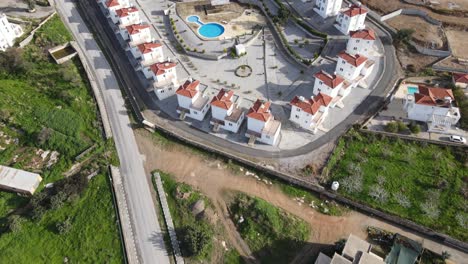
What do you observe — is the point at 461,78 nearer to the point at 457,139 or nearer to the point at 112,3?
the point at 457,139

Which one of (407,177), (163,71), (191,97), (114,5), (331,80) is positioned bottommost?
(407,177)

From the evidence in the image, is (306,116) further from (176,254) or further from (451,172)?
(176,254)

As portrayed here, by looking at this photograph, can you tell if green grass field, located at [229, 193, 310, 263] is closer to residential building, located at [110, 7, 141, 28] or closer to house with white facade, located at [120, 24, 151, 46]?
house with white facade, located at [120, 24, 151, 46]

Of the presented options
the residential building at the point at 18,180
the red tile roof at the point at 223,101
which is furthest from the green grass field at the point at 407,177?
the residential building at the point at 18,180

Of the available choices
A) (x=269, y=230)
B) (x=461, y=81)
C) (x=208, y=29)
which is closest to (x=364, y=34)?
(x=461, y=81)

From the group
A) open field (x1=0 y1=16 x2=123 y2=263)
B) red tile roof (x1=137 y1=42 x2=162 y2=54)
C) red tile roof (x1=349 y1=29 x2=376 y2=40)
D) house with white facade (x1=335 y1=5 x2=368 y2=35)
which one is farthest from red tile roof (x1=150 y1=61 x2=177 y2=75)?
house with white facade (x1=335 y1=5 x2=368 y2=35)

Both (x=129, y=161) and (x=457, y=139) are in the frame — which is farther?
(x=457, y=139)

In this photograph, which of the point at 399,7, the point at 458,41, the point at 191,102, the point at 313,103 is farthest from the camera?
the point at 399,7
